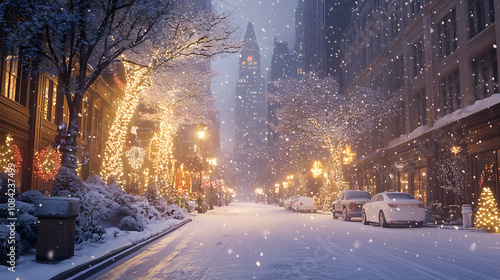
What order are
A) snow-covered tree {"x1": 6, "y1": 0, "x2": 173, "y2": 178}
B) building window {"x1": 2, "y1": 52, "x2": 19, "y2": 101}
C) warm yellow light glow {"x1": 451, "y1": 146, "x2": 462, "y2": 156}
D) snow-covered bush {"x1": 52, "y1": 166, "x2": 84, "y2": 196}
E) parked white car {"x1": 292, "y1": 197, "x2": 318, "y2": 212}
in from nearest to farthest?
snow-covered bush {"x1": 52, "y1": 166, "x2": 84, "y2": 196} < snow-covered tree {"x1": 6, "y1": 0, "x2": 173, "y2": 178} < building window {"x1": 2, "y1": 52, "x2": 19, "y2": 101} < warm yellow light glow {"x1": 451, "y1": 146, "x2": 462, "y2": 156} < parked white car {"x1": 292, "y1": 197, "x2": 318, "y2": 212}

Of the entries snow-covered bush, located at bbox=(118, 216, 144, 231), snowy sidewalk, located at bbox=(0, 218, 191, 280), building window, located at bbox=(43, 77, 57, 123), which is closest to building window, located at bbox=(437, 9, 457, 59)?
snow-covered bush, located at bbox=(118, 216, 144, 231)

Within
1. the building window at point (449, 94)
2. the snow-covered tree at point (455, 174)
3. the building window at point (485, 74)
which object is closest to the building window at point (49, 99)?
the snow-covered tree at point (455, 174)

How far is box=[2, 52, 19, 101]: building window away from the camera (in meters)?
17.3

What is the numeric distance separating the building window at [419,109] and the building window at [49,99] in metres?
25.1

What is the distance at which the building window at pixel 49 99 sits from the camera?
21.6 m

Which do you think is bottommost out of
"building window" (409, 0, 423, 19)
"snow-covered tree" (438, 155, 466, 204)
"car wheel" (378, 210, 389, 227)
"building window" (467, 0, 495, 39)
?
"car wheel" (378, 210, 389, 227)

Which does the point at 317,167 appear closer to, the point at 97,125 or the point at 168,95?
the point at 168,95

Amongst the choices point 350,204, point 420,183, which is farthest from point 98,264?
point 420,183

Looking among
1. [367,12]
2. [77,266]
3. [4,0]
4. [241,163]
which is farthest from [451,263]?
[241,163]

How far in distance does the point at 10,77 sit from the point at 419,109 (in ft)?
92.9

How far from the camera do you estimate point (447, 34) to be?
3048cm

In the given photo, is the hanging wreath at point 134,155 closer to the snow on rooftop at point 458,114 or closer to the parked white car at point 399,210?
the parked white car at point 399,210

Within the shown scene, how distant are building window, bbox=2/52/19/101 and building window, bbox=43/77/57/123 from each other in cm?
282

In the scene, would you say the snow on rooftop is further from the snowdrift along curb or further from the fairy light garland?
the snowdrift along curb
